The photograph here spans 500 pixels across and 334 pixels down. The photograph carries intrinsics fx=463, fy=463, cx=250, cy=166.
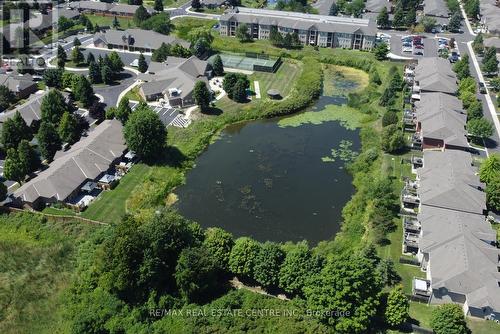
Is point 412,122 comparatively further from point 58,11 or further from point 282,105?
point 58,11

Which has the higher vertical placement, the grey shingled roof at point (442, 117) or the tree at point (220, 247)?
the grey shingled roof at point (442, 117)

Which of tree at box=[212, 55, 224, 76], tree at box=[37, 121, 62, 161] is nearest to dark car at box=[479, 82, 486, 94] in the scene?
tree at box=[212, 55, 224, 76]

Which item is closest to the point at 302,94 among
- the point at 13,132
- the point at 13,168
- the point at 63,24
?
the point at 13,132

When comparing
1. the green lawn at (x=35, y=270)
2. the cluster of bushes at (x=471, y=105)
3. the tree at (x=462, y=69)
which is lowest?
the green lawn at (x=35, y=270)

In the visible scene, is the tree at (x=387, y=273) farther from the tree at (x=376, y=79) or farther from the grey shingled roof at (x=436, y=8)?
the grey shingled roof at (x=436, y=8)

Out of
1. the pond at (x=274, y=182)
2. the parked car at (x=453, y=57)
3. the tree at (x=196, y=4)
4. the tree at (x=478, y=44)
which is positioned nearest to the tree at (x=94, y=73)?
the pond at (x=274, y=182)

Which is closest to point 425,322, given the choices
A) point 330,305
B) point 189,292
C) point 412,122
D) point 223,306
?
point 330,305
